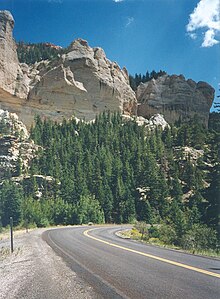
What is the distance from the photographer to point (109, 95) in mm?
119812

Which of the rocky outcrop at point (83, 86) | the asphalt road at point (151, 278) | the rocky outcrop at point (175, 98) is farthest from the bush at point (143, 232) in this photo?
the rocky outcrop at point (175, 98)

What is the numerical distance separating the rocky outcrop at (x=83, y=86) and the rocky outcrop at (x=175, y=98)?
9.82 meters

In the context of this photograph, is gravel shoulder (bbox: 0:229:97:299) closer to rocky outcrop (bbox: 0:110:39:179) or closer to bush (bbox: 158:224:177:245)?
bush (bbox: 158:224:177:245)

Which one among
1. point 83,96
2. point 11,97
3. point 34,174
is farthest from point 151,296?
point 83,96

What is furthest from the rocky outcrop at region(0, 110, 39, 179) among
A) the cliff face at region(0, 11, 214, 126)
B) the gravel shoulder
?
the gravel shoulder

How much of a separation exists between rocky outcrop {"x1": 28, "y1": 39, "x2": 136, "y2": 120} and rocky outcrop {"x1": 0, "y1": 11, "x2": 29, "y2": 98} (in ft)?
16.6

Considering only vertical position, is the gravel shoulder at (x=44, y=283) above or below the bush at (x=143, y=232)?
above

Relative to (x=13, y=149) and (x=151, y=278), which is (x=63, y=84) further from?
(x=151, y=278)

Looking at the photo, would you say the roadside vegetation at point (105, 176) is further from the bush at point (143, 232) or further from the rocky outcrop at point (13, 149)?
the bush at point (143, 232)

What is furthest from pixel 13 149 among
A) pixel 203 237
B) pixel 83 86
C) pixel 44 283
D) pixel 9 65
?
pixel 44 283

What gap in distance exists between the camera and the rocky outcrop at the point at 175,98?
439ft

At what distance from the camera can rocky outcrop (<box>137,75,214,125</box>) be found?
13375 centimetres

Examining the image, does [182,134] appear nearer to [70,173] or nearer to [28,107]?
[70,173]

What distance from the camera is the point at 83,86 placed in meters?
117
